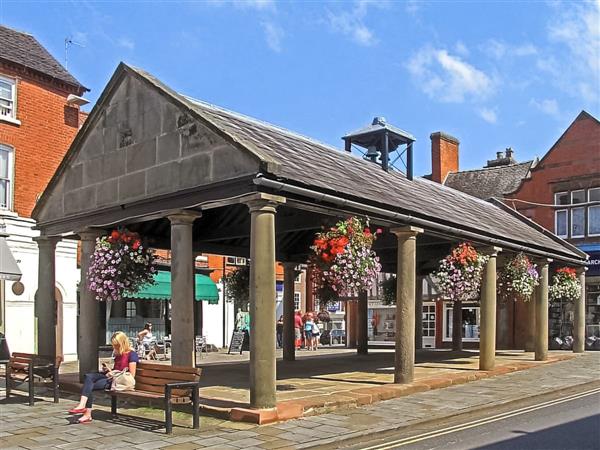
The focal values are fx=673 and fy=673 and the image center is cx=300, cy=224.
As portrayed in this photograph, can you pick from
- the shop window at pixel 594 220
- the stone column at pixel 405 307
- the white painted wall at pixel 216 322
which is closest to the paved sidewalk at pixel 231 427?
the stone column at pixel 405 307

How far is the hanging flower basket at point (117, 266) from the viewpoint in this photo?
11.7 m

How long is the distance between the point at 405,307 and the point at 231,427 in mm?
4608

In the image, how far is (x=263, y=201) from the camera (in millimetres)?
9609

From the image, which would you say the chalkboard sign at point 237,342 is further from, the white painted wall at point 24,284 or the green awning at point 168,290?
the white painted wall at point 24,284

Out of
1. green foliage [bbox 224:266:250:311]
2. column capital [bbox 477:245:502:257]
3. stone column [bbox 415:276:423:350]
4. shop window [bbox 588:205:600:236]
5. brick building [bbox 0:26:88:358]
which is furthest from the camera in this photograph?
shop window [bbox 588:205:600:236]

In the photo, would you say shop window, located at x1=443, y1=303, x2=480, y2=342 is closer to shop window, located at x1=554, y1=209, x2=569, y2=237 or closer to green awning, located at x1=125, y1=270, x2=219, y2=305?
shop window, located at x1=554, y1=209, x2=569, y2=237

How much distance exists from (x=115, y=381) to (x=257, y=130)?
523 centimetres

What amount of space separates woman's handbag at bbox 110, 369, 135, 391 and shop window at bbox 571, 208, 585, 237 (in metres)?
22.3

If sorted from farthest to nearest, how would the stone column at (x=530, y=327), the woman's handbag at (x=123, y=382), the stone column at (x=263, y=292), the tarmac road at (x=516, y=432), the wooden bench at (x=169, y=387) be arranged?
the stone column at (x=530, y=327), the woman's handbag at (x=123, y=382), the stone column at (x=263, y=292), the wooden bench at (x=169, y=387), the tarmac road at (x=516, y=432)

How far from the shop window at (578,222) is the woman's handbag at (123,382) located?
22280mm

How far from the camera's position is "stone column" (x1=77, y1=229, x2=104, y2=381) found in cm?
1247

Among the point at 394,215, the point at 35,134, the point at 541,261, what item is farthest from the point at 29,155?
the point at 541,261

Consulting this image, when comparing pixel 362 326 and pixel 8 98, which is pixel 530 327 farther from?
pixel 8 98

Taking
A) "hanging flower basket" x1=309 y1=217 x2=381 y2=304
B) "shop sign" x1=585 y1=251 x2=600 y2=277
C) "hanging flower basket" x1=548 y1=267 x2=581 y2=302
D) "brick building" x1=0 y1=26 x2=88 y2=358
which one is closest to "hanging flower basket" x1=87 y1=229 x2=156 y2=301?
"hanging flower basket" x1=309 y1=217 x2=381 y2=304
